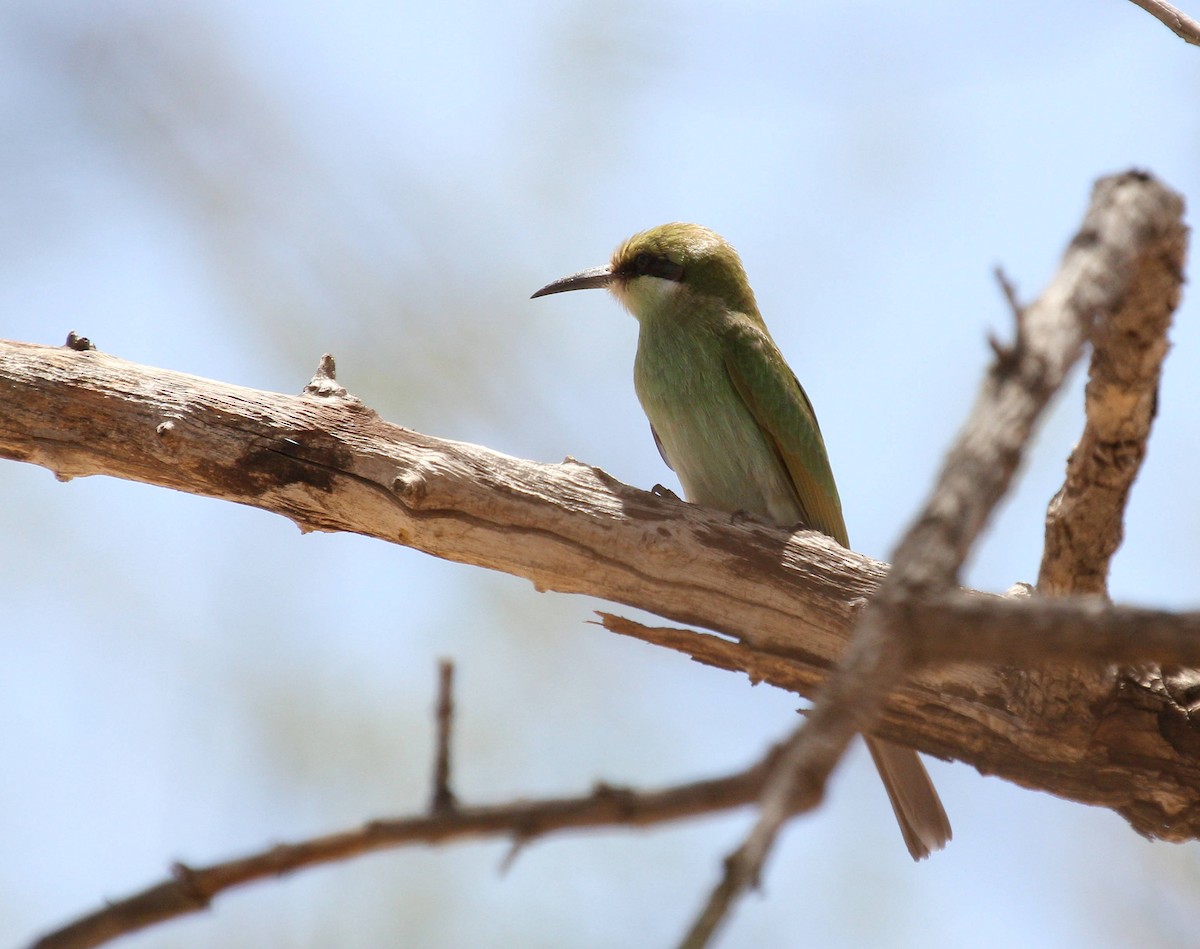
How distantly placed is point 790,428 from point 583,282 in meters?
1.07

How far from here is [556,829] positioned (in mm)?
938

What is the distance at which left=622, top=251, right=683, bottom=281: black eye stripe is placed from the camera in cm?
368

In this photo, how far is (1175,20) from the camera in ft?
7.37

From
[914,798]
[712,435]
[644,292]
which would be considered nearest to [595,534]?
[712,435]

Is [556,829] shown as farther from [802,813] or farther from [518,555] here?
[518,555]

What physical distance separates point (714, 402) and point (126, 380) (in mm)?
1618

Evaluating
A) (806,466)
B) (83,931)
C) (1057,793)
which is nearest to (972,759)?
(1057,793)

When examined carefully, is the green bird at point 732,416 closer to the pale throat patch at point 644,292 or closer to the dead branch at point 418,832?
the pale throat patch at point 644,292

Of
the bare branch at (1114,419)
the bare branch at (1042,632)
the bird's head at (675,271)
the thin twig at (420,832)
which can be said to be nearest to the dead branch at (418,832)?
the thin twig at (420,832)

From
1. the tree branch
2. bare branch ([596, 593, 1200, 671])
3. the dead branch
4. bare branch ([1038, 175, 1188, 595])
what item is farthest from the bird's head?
the dead branch

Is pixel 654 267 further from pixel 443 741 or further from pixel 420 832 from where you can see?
pixel 420 832

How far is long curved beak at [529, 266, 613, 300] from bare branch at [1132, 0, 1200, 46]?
1.96m

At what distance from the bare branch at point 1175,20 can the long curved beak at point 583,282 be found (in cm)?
196

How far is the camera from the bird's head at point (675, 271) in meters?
3.62
